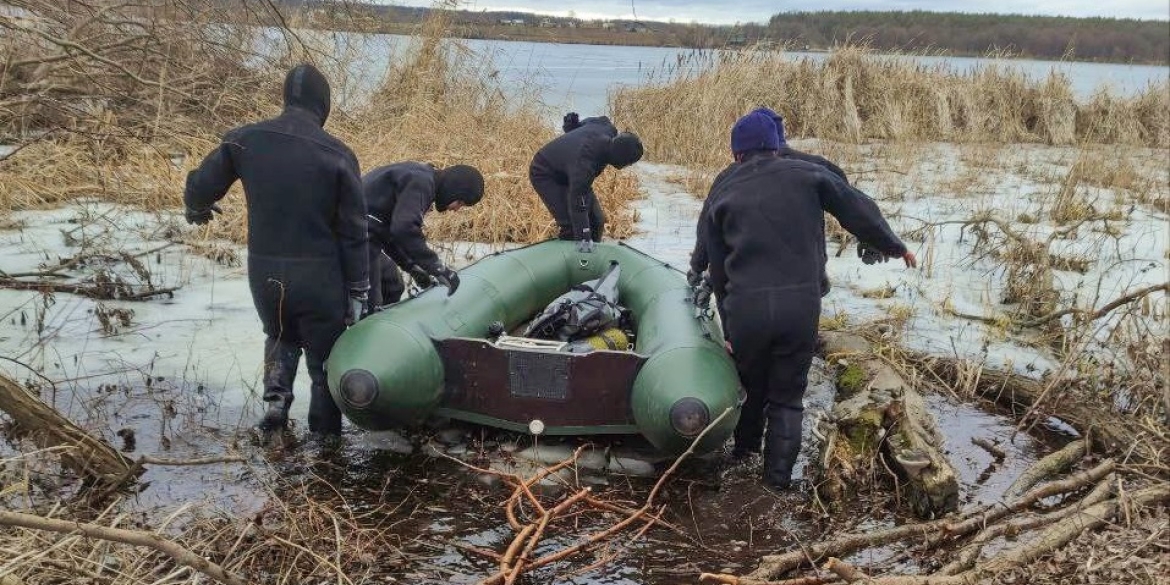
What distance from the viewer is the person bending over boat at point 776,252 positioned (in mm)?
4164

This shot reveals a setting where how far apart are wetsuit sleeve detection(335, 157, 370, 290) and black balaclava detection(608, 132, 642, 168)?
95.1 inches

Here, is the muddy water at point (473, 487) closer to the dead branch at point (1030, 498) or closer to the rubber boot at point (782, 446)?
the rubber boot at point (782, 446)

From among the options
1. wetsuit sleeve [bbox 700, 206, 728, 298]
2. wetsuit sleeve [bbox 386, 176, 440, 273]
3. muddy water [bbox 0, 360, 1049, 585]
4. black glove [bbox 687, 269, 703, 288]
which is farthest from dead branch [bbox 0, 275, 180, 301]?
wetsuit sleeve [bbox 700, 206, 728, 298]

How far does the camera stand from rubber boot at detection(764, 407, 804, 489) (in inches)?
169

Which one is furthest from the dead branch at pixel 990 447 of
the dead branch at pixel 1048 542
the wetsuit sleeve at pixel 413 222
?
the wetsuit sleeve at pixel 413 222

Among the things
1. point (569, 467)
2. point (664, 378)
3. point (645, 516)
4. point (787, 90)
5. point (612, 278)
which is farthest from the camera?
point (787, 90)

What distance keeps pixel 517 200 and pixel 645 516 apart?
211 inches

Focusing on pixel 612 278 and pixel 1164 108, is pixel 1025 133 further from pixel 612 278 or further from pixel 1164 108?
pixel 612 278

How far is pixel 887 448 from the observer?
4293 mm

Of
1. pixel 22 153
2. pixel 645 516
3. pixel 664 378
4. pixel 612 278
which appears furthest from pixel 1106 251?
pixel 22 153

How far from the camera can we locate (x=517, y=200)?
8688mm

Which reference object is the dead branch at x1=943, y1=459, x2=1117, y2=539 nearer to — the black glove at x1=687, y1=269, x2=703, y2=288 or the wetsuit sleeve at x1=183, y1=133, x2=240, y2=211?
the black glove at x1=687, y1=269, x2=703, y2=288

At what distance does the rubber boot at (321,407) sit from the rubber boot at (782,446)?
2054 mm

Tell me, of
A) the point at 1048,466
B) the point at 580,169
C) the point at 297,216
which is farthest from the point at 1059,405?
the point at 297,216
